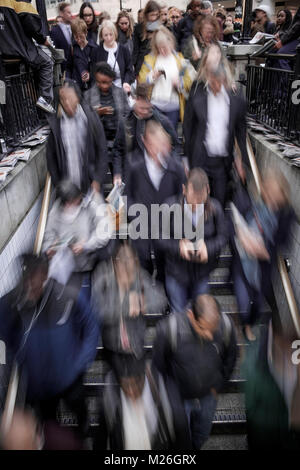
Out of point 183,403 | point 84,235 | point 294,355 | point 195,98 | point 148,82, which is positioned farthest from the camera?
point 148,82

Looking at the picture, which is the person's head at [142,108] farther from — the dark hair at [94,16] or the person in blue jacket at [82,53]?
the dark hair at [94,16]

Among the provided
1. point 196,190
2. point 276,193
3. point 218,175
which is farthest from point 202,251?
point 218,175

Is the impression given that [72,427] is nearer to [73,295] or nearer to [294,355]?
[73,295]

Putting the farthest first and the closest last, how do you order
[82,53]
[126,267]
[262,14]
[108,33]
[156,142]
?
1. [262,14]
2. [82,53]
3. [108,33]
4. [156,142]
5. [126,267]

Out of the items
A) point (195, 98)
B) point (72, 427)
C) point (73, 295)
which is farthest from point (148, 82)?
point (72, 427)

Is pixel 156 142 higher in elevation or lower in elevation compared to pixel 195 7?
lower

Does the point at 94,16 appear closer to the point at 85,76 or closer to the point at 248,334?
the point at 85,76

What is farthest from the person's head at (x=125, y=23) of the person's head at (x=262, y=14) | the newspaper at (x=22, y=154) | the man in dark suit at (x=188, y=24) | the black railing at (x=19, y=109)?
the newspaper at (x=22, y=154)

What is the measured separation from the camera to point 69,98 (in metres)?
3.89

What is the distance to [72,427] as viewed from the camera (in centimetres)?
293

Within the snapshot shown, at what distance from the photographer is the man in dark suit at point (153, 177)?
339 cm

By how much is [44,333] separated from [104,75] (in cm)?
296

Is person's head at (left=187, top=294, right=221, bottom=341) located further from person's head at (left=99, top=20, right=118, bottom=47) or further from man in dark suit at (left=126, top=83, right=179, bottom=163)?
person's head at (left=99, top=20, right=118, bottom=47)
